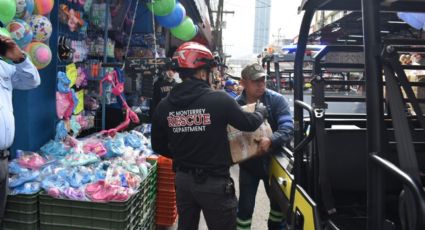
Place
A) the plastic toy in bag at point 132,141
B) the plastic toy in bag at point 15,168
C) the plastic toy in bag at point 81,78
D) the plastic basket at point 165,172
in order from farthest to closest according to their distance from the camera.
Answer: the plastic toy in bag at point 81,78, the plastic toy in bag at point 132,141, the plastic basket at point 165,172, the plastic toy in bag at point 15,168

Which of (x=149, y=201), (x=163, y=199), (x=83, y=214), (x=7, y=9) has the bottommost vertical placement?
(x=163, y=199)

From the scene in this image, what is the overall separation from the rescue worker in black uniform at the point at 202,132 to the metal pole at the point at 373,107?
1.30 metres

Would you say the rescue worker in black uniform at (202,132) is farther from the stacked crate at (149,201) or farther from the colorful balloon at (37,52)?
the colorful balloon at (37,52)

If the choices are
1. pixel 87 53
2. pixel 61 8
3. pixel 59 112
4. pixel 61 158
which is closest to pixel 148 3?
pixel 87 53

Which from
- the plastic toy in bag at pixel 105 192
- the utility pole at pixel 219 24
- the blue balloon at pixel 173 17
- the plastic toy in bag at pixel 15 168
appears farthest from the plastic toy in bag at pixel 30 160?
the utility pole at pixel 219 24

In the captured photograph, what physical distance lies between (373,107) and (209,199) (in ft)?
5.17

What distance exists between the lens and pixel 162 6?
19.3 ft

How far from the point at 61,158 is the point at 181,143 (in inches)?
62.0

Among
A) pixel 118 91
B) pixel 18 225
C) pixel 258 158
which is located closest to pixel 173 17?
pixel 118 91

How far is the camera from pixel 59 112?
4.52 meters

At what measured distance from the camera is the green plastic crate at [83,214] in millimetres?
3303

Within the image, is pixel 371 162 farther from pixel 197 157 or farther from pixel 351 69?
pixel 351 69

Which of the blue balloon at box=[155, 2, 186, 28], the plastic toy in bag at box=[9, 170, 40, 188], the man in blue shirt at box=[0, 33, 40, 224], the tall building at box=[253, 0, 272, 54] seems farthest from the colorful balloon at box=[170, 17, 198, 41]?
the tall building at box=[253, 0, 272, 54]

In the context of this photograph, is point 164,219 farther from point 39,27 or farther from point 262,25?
point 262,25
